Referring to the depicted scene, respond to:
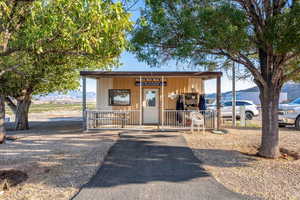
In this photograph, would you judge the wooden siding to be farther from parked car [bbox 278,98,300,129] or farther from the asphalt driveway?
parked car [bbox 278,98,300,129]

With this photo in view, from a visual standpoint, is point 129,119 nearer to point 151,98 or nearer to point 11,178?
point 151,98

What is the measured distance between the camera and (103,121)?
450 inches

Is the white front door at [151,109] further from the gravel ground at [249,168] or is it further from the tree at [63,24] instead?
the tree at [63,24]

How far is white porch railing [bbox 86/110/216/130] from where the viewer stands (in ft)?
34.2

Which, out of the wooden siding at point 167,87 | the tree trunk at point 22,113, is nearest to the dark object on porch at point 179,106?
the wooden siding at point 167,87

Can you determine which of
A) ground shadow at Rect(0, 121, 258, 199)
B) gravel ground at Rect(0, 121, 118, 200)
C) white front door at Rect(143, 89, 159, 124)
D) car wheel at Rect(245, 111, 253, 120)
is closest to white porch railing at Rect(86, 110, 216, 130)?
white front door at Rect(143, 89, 159, 124)

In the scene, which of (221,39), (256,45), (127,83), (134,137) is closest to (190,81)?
(127,83)

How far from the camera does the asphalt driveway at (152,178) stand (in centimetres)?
360

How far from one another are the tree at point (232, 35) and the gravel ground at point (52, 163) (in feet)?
10.7

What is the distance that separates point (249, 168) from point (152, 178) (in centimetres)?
265

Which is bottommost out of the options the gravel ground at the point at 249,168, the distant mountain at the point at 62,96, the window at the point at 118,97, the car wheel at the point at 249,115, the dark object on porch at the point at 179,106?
the gravel ground at the point at 249,168

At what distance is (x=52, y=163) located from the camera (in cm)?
543

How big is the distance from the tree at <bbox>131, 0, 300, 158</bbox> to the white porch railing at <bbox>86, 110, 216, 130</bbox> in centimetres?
439

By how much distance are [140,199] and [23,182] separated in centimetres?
267
